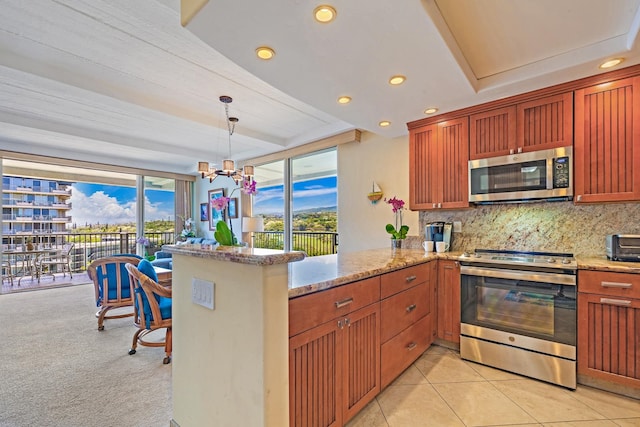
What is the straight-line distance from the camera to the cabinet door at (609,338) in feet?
6.33

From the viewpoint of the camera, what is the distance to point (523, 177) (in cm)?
257

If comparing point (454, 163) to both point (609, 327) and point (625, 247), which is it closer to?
point (625, 247)

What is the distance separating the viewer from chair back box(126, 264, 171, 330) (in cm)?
249

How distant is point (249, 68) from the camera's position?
2.03 m

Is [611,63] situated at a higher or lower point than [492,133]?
higher

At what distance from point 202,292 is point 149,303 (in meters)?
1.55

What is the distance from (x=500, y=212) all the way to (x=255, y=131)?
12.4ft

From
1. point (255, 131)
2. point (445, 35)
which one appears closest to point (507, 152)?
point (445, 35)

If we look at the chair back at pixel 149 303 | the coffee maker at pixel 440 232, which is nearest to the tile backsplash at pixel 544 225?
the coffee maker at pixel 440 232

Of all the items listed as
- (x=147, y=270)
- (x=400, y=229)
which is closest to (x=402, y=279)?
(x=400, y=229)

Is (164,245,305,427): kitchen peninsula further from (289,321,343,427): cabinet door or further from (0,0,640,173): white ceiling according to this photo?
(0,0,640,173): white ceiling

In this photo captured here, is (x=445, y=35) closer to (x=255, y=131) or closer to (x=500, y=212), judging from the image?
(x=500, y=212)

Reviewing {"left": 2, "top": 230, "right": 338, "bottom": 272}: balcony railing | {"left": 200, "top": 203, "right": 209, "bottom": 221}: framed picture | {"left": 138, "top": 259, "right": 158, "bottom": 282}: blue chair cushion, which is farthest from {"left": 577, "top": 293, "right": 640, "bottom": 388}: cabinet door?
{"left": 200, "top": 203, "right": 209, "bottom": 221}: framed picture

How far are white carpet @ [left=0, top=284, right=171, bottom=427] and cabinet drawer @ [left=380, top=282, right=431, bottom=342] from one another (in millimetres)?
1566
